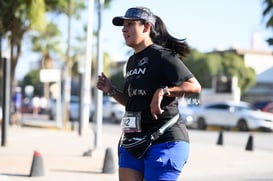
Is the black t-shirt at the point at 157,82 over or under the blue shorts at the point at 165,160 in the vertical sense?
over

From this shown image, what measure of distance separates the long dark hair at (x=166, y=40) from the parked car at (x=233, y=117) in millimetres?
24201

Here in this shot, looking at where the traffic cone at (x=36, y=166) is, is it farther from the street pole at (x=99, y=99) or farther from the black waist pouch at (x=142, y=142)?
the black waist pouch at (x=142, y=142)

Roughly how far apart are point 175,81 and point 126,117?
468 mm

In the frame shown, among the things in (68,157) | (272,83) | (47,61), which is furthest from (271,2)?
(272,83)

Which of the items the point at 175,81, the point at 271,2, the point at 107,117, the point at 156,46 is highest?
the point at 271,2

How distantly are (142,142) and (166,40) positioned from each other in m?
0.81

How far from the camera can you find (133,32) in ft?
13.6

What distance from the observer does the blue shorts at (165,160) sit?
3930 mm

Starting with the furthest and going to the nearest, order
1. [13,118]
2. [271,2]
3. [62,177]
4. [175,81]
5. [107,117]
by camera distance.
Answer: [107,117]
[13,118]
[271,2]
[62,177]
[175,81]

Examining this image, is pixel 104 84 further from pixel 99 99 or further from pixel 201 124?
pixel 201 124

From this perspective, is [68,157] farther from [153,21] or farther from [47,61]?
[47,61]

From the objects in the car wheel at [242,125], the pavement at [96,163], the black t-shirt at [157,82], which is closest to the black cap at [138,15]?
the black t-shirt at [157,82]

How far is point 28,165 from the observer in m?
11.0

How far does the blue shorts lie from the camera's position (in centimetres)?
393
